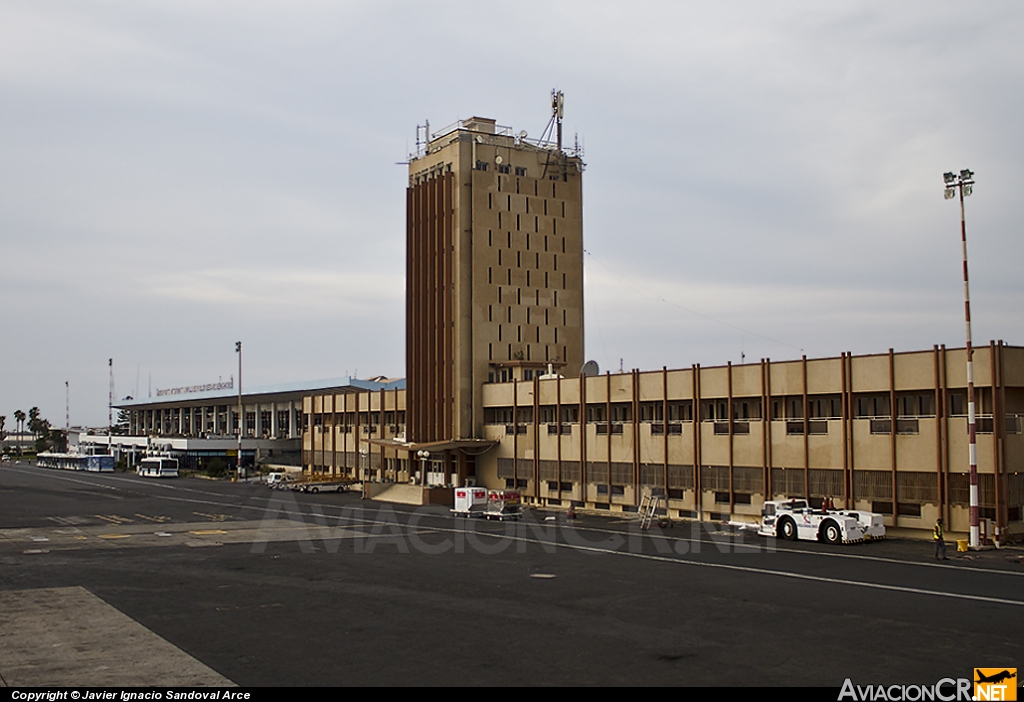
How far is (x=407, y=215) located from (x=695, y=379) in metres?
41.8

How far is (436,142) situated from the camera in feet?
311

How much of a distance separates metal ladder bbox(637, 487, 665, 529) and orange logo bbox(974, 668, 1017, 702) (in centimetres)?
3919

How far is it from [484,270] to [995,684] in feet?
230

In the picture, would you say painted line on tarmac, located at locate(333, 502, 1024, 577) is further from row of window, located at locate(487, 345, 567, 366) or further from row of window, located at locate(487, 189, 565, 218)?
row of window, located at locate(487, 189, 565, 218)

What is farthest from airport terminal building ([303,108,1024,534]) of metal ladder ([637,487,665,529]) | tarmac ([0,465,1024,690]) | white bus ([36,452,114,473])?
white bus ([36,452,114,473])

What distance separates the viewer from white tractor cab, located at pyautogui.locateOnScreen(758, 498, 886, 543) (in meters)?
48.8

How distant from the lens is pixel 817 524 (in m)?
50.2

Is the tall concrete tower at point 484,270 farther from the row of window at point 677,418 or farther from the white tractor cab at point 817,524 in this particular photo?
the white tractor cab at point 817,524

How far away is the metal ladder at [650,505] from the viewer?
61.0 meters

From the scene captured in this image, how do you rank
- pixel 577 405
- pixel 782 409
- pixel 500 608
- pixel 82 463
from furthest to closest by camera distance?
pixel 82 463
pixel 577 405
pixel 782 409
pixel 500 608

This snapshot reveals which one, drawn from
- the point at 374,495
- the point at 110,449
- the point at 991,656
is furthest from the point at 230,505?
the point at 110,449

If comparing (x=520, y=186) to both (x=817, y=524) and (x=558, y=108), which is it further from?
(x=817, y=524)

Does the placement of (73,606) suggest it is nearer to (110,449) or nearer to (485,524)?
(485,524)

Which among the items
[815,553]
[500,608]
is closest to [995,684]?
[500,608]
